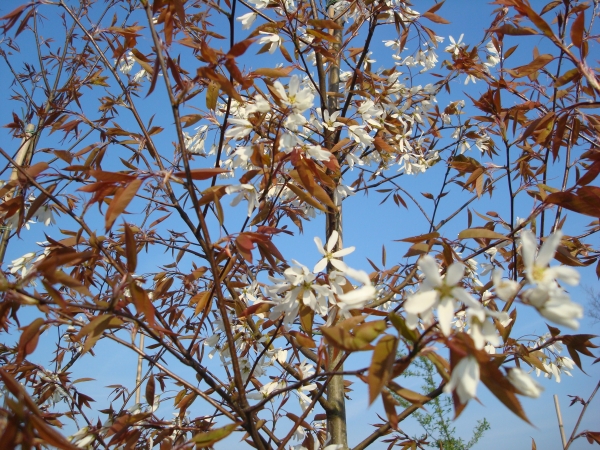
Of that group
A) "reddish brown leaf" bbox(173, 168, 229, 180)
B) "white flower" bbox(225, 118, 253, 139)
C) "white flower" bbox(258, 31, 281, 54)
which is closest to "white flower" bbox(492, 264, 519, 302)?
"reddish brown leaf" bbox(173, 168, 229, 180)

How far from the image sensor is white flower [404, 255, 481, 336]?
0.56 metres

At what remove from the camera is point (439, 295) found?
1.98 ft

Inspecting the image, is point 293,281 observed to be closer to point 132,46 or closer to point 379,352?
point 379,352

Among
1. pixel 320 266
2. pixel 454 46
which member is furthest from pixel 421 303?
pixel 454 46

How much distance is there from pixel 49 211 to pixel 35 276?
0.59 meters

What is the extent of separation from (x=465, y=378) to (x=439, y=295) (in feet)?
0.39

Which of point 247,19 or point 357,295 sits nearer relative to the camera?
point 357,295

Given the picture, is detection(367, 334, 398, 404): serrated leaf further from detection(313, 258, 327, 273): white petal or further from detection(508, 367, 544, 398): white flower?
detection(313, 258, 327, 273): white petal

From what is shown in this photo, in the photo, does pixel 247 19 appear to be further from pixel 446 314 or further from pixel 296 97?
pixel 446 314

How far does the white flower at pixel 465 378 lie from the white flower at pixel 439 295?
0.04 metres

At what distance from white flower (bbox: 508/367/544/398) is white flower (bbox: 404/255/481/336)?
10 centimetres

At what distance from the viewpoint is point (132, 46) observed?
1.16m

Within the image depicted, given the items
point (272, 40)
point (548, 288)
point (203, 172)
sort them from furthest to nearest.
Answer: point (272, 40), point (203, 172), point (548, 288)

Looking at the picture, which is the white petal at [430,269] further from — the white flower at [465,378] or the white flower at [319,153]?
the white flower at [319,153]
